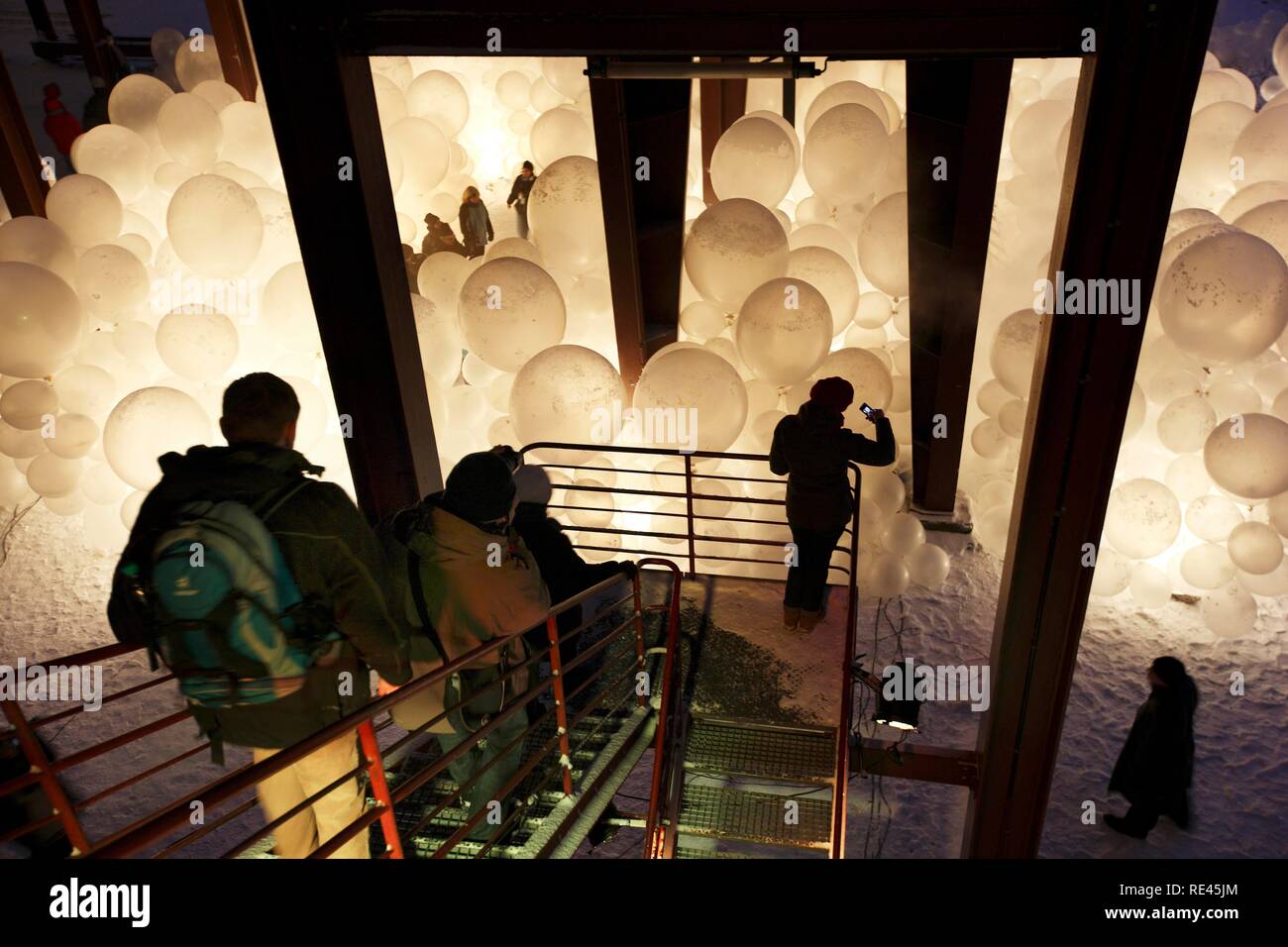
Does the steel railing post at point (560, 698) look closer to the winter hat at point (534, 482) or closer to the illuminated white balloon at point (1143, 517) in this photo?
the winter hat at point (534, 482)

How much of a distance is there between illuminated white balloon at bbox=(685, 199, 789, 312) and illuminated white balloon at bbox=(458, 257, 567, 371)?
0.98 meters

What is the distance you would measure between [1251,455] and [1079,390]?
2.31m

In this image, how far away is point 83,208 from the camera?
5.75 metres

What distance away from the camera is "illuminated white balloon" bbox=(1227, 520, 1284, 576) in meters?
5.17

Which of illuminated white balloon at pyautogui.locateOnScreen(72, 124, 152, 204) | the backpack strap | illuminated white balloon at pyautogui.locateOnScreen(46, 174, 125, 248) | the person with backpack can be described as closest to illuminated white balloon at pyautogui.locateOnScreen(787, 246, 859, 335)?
the backpack strap

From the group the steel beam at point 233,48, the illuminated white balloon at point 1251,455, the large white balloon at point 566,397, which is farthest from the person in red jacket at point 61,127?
the illuminated white balloon at point 1251,455

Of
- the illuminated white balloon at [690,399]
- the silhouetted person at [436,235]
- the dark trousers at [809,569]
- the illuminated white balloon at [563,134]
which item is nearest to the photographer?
the dark trousers at [809,569]

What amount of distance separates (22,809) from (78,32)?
12504 mm

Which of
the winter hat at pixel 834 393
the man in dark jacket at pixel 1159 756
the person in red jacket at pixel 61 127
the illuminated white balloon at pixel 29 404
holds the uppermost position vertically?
the person in red jacket at pixel 61 127

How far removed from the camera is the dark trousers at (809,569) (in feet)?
14.0
